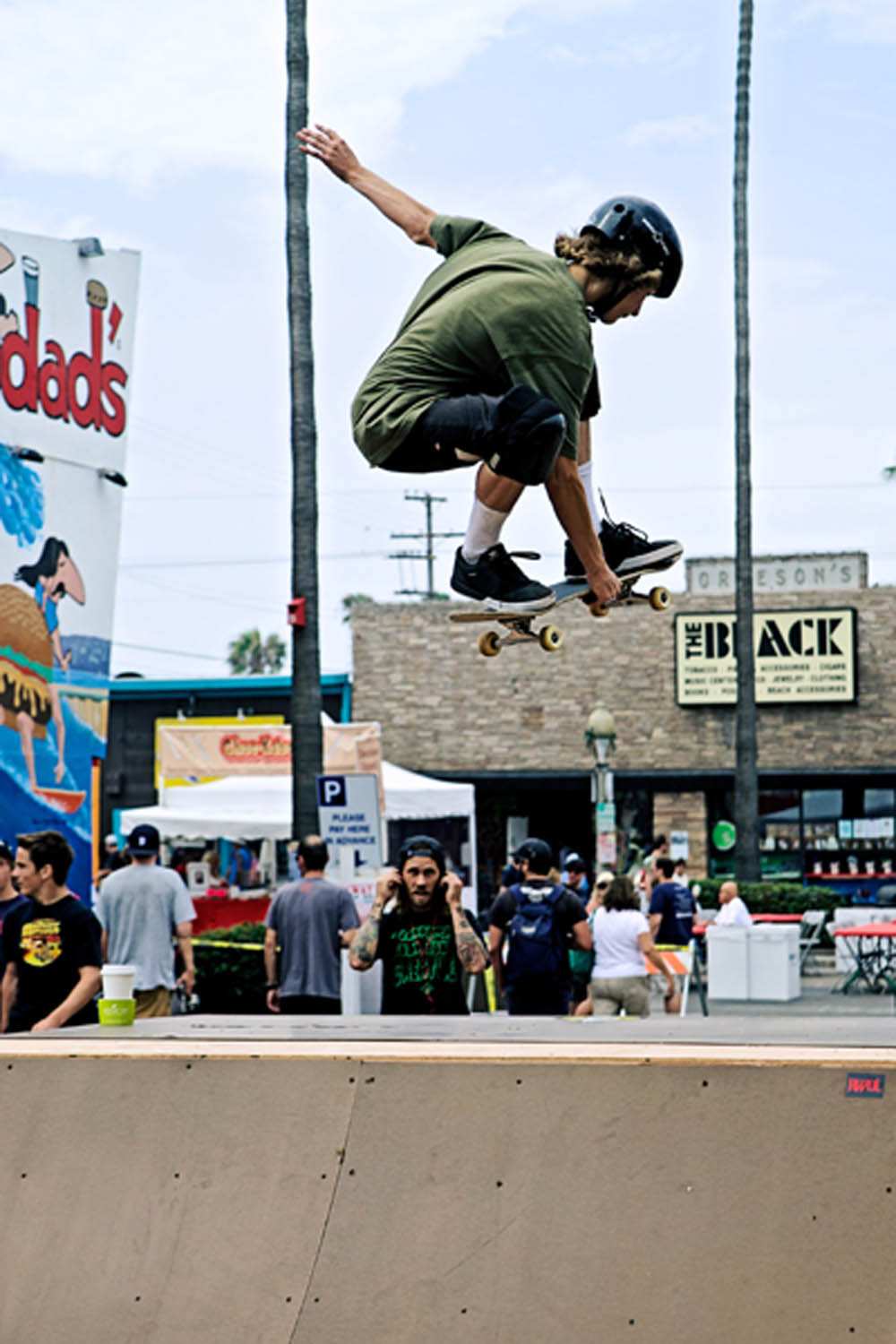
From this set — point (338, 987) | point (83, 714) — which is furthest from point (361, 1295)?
point (83, 714)

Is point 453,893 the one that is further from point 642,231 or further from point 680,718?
point 680,718

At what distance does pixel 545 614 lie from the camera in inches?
241

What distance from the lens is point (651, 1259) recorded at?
5.20 m

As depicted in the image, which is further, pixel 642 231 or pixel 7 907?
pixel 7 907

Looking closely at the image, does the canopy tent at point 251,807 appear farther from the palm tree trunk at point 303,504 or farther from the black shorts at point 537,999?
the black shorts at point 537,999

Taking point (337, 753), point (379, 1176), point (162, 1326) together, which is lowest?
point (162, 1326)

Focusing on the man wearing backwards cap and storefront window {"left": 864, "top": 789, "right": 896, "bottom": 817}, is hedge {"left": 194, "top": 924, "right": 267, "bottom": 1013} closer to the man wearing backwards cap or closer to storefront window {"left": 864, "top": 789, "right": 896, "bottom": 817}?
the man wearing backwards cap

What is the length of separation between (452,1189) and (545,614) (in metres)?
1.75

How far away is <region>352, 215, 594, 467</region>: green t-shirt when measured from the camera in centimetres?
496

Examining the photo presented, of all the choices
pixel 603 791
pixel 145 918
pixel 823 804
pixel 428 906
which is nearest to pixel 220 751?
pixel 603 791

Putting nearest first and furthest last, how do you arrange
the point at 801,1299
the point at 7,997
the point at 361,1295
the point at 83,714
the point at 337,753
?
1. the point at 801,1299
2. the point at 361,1295
3. the point at 7,997
4. the point at 83,714
5. the point at 337,753

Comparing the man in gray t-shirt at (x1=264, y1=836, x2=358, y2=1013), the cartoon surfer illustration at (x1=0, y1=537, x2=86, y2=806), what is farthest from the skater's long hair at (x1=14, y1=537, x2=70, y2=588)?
the man in gray t-shirt at (x1=264, y1=836, x2=358, y2=1013)

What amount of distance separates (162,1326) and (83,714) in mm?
10780

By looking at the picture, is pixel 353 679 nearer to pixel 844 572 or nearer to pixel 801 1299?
pixel 844 572
